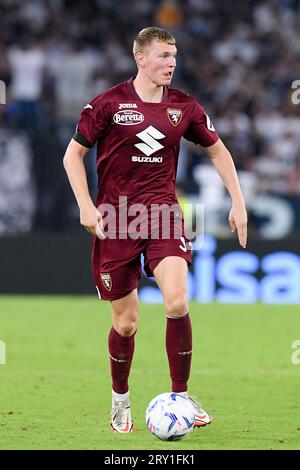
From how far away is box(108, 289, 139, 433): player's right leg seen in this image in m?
6.90

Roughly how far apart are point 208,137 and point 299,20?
45.3ft

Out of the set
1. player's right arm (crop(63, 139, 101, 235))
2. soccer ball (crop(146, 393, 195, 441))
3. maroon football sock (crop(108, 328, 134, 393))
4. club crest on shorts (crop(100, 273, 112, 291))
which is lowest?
soccer ball (crop(146, 393, 195, 441))

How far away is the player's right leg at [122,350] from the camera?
6.90 m

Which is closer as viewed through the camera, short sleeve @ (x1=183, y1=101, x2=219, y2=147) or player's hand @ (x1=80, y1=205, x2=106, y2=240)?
player's hand @ (x1=80, y1=205, x2=106, y2=240)

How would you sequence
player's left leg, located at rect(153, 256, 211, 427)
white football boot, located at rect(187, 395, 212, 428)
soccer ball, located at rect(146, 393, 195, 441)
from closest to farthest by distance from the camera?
Answer: soccer ball, located at rect(146, 393, 195, 441) < player's left leg, located at rect(153, 256, 211, 427) < white football boot, located at rect(187, 395, 212, 428)

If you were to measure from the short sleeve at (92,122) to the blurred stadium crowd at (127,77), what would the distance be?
8.39m

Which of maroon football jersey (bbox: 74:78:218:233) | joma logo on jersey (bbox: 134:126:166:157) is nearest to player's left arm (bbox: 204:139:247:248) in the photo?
maroon football jersey (bbox: 74:78:218:233)

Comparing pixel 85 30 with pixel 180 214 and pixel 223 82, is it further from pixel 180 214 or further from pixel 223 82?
pixel 180 214

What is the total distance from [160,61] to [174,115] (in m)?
0.34

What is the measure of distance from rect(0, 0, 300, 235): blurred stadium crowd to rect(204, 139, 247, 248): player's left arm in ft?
27.0

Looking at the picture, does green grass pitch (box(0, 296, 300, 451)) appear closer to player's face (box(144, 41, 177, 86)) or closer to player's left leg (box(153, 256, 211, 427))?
player's left leg (box(153, 256, 211, 427))

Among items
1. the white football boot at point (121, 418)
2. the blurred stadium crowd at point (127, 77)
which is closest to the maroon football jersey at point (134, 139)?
the white football boot at point (121, 418)
